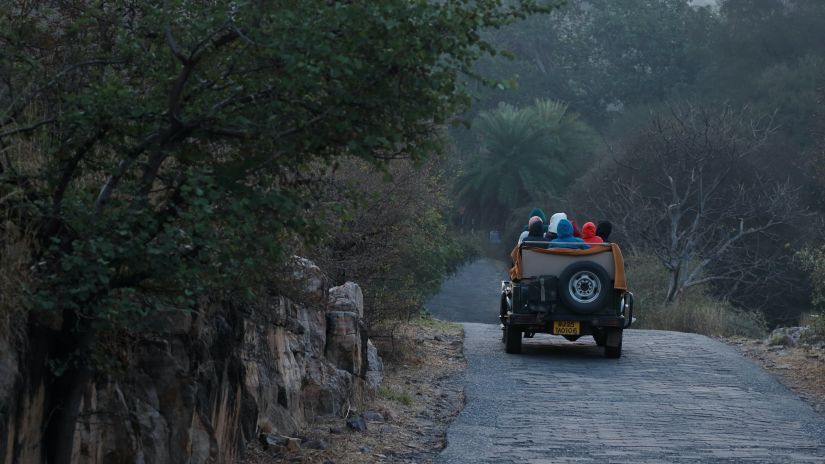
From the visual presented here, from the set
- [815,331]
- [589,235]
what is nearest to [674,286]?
[815,331]

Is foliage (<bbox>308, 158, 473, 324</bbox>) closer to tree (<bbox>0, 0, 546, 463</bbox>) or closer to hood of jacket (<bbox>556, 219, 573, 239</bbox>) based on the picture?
hood of jacket (<bbox>556, 219, 573, 239</bbox>)

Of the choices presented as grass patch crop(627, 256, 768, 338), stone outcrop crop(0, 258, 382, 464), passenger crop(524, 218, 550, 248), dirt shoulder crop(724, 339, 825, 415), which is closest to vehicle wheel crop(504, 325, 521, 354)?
passenger crop(524, 218, 550, 248)

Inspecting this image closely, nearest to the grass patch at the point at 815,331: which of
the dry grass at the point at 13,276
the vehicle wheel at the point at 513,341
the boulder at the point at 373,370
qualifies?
the vehicle wheel at the point at 513,341

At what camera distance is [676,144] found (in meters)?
39.5

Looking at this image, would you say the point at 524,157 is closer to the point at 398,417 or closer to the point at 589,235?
the point at 589,235

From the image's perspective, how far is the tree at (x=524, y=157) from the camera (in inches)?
1966

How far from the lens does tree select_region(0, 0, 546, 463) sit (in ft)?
22.1

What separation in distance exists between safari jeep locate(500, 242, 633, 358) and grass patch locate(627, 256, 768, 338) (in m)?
8.15

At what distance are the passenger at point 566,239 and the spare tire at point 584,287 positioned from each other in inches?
17.1

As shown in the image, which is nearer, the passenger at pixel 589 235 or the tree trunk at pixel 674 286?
the passenger at pixel 589 235

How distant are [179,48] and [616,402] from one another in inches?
331

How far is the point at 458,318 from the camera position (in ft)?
149

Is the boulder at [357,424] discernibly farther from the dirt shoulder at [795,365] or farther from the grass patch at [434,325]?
the grass patch at [434,325]

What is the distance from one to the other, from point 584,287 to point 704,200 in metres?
20.3
